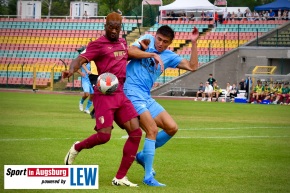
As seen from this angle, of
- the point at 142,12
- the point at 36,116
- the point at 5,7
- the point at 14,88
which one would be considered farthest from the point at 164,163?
the point at 5,7

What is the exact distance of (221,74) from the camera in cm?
4947

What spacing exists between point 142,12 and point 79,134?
43.9 m

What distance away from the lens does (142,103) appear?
11.4m

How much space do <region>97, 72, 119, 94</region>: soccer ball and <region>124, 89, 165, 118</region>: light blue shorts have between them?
72 cm

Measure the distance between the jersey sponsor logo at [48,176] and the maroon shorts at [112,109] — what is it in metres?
1.36

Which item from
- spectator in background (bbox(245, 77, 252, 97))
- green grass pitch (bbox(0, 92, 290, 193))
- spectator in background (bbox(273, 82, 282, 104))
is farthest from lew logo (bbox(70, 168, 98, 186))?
spectator in background (bbox(245, 77, 252, 97))

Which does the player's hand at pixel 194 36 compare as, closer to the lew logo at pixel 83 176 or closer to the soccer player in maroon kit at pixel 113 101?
the soccer player in maroon kit at pixel 113 101

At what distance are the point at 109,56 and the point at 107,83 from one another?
440 mm

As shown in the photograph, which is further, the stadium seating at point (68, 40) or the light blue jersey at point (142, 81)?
the stadium seating at point (68, 40)

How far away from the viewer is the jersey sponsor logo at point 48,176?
9.39 m

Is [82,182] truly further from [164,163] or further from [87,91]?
[87,91]

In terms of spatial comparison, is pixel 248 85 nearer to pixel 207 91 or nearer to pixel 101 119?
pixel 207 91

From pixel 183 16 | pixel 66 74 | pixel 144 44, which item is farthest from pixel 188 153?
pixel 183 16

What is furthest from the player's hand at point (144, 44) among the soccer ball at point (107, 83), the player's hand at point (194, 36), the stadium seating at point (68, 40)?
the stadium seating at point (68, 40)
